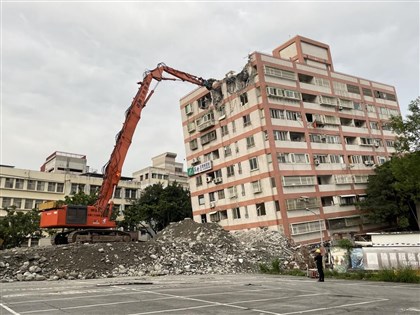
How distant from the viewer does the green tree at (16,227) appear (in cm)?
3597

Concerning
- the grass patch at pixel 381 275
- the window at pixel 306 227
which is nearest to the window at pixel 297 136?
the window at pixel 306 227

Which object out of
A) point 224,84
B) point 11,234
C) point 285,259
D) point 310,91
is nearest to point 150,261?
point 285,259

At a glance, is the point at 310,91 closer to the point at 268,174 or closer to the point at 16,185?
the point at 268,174

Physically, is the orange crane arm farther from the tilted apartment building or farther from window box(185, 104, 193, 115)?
window box(185, 104, 193, 115)

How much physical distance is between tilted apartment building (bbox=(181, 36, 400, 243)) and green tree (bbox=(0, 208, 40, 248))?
19.2 m

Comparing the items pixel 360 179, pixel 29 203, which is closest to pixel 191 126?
pixel 360 179

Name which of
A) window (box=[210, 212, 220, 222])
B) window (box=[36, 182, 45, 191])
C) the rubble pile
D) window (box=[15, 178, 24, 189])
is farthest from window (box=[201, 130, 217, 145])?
window (box=[15, 178, 24, 189])

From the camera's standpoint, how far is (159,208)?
51156mm

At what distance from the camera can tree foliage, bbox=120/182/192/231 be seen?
49344 mm

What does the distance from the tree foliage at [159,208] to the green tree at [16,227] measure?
12942 millimetres

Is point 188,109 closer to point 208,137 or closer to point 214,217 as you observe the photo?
point 208,137

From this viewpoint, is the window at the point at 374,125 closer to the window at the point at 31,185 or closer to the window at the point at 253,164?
the window at the point at 253,164

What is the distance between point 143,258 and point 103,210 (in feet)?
16.1

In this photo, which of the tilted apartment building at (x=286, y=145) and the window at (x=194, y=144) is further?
the window at (x=194, y=144)
